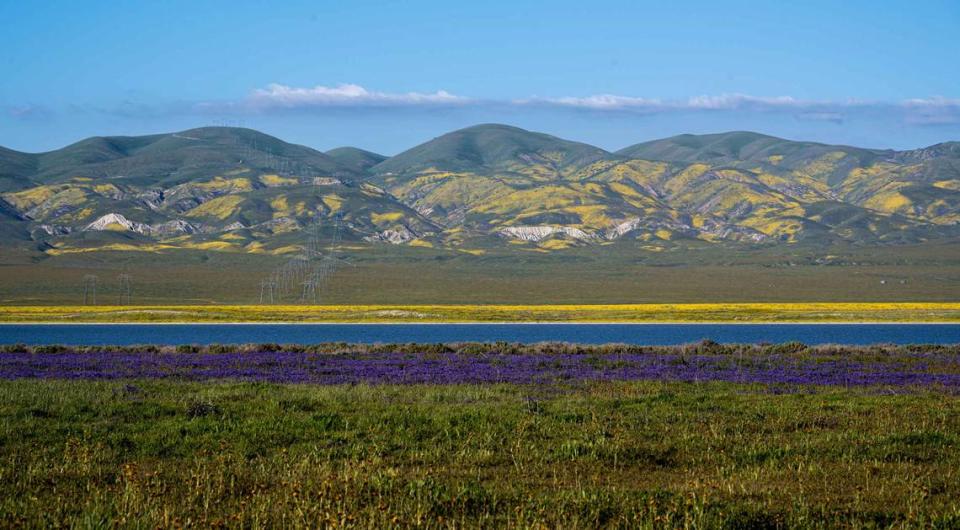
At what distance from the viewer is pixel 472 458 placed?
1476 centimetres

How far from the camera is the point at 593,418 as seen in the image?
1880 centimetres

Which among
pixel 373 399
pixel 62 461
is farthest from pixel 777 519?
pixel 373 399

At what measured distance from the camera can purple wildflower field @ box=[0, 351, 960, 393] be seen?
27594 mm

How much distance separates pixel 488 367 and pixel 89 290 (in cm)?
12861

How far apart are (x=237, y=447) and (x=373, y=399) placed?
665 centimetres

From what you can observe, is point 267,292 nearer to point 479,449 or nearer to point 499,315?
point 499,315

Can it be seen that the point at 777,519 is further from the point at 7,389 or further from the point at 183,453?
the point at 7,389

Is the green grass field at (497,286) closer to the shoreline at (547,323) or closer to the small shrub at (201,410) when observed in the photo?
the shoreline at (547,323)

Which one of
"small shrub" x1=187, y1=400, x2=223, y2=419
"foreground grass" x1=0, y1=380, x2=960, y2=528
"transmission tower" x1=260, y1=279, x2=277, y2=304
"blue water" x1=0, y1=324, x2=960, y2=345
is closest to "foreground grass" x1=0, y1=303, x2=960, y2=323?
"blue water" x1=0, y1=324, x2=960, y2=345

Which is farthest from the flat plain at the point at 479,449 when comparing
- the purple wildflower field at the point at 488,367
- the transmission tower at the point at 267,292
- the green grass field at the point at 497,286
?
the green grass field at the point at 497,286

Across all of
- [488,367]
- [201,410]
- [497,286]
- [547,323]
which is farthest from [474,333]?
[497,286]

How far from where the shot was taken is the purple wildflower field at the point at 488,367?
2759 cm

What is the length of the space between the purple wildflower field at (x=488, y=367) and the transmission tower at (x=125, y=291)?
99033 millimetres

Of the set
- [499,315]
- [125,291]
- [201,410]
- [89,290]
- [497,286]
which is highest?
[201,410]
